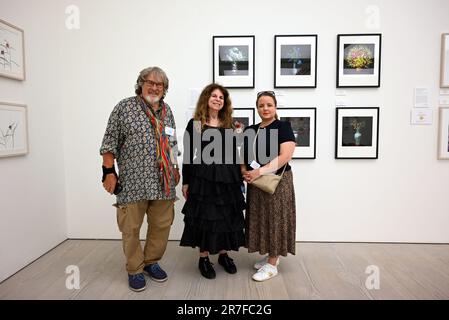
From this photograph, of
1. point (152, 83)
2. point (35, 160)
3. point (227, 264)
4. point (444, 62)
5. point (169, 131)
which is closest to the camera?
point (152, 83)

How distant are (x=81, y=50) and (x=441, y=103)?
3.90m

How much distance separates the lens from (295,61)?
10.0 ft

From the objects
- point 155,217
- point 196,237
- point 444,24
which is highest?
point 444,24

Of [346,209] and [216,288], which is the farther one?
[346,209]

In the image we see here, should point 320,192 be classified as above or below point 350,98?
below

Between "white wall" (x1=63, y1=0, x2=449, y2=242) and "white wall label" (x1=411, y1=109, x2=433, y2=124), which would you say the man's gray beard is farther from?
"white wall label" (x1=411, y1=109, x2=433, y2=124)

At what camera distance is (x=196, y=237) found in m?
2.38

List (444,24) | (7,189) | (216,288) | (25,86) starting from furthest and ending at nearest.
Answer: (444,24) → (25,86) → (7,189) → (216,288)

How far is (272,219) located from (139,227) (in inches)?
41.6

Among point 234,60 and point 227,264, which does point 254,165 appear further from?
point 234,60

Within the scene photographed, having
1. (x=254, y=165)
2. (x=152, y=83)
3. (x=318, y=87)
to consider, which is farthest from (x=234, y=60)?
(x=254, y=165)

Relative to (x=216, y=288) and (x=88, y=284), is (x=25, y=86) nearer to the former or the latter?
(x=88, y=284)

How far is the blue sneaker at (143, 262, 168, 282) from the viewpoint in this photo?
236 cm

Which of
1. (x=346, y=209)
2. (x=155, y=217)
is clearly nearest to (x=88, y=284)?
(x=155, y=217)
